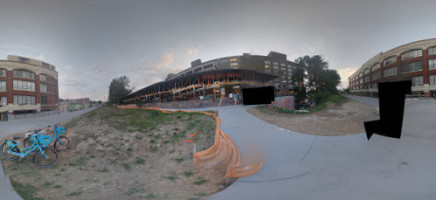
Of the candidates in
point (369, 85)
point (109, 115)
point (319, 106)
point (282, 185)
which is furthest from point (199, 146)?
point (369, 85)

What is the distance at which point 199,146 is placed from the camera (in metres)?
5.22

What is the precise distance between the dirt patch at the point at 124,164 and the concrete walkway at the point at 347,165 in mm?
1044

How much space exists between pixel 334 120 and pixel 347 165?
6.00ft

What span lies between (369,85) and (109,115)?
30.8ft

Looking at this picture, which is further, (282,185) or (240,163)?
(240,163)

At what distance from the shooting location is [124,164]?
421 cm

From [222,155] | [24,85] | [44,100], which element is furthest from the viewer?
[44,100]

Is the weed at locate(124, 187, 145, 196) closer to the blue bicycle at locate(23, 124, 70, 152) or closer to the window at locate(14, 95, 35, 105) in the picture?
the blue bicycle at locate(23, 124, 70, 152)

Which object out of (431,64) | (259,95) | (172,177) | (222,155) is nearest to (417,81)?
(431,64)

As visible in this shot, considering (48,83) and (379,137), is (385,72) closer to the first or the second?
(379,137)

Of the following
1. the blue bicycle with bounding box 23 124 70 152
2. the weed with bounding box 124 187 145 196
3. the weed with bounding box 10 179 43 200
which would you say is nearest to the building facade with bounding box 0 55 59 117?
the blue bicycle with bounding box 23 124 70 152

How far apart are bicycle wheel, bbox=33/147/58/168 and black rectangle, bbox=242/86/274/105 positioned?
5.60 metres

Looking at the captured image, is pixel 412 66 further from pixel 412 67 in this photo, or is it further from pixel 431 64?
pixel 431 64

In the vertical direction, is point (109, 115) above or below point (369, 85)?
below
